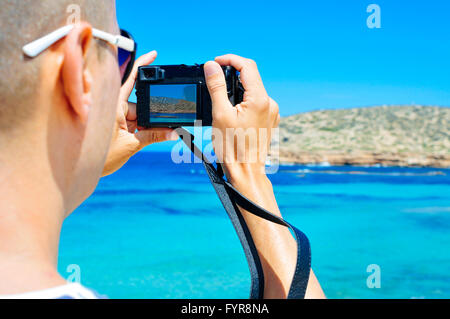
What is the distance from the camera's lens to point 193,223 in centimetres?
1634

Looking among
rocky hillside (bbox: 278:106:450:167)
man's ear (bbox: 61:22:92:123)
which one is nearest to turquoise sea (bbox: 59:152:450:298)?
man's ear (bbox: 61:22:92:123)

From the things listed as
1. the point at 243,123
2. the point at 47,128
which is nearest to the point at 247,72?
the point at 243,123

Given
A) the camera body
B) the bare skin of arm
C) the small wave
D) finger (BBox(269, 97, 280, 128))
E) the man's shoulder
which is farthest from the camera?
the small wave

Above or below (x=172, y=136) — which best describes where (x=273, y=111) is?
above

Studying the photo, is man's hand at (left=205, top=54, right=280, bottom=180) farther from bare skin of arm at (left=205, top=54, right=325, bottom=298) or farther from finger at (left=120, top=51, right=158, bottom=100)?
finger at (left=120, top=51, right=158, bottom=100)

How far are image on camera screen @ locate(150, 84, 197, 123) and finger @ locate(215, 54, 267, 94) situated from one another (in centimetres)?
19

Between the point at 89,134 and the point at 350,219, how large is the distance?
17.5m

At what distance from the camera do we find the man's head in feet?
2.28

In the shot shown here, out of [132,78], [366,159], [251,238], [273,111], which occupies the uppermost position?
[132,78]

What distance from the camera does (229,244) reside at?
12750 millimetres

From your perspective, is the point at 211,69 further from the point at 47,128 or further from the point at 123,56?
the point at 47,128

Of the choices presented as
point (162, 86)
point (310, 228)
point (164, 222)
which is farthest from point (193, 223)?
point (162, 86)

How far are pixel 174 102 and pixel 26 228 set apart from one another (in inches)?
35.1

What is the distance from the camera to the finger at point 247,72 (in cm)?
123
